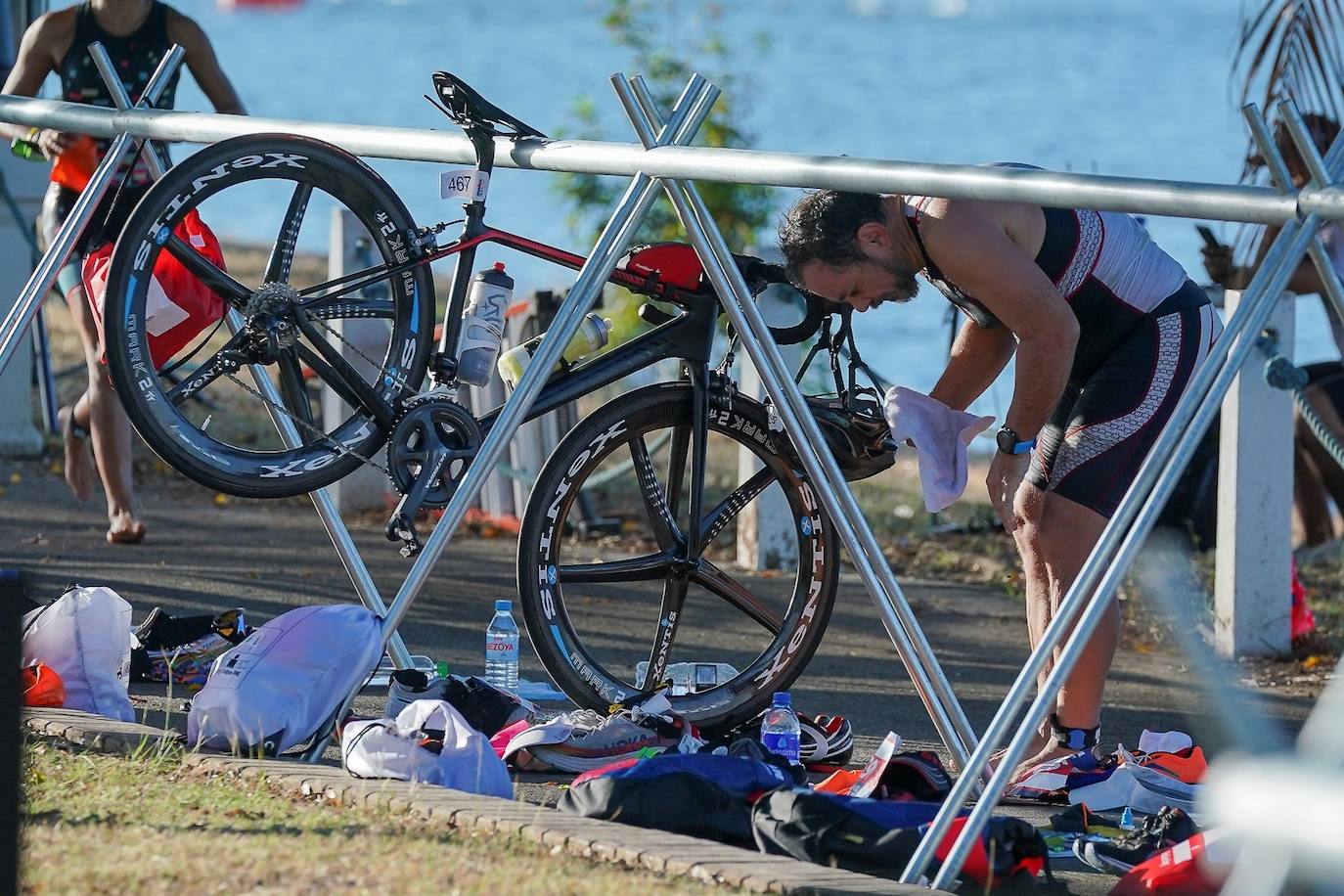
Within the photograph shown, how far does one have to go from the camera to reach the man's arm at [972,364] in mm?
5250

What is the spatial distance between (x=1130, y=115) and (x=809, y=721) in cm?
5232

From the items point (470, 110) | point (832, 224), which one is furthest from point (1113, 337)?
point (470, 110)

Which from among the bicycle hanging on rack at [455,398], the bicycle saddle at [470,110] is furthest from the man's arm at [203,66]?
the bicycle saddle at [470,110]

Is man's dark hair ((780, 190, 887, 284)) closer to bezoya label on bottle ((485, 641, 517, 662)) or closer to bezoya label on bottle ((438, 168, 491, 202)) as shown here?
bezoya label on bottle ((438, 168, 491, 202))

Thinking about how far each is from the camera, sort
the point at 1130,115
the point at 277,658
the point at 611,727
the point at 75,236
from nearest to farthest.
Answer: the point at 277,658 → the point at 611,727 → the point at 75,236 → the point at 1130,115

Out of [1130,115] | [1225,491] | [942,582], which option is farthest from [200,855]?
[1130,115]

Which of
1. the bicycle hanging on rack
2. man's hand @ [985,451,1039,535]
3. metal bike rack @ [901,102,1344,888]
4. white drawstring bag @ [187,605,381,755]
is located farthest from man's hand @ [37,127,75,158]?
metal bike rack @ [901,102,1344,888]

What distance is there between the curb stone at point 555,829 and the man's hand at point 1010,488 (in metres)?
1.62

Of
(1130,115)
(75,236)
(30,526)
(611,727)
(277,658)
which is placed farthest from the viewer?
(1130,115)

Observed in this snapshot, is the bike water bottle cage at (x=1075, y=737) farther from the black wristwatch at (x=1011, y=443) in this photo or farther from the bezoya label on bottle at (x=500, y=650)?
the bezoya label on bottle at (x=500, y=650)

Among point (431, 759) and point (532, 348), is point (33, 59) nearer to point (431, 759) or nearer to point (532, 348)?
point (532, 348)

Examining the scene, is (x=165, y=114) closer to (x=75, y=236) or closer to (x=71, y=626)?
(x=75, y=236)

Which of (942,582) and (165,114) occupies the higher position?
(165,114)

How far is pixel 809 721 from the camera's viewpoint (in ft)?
17.2
